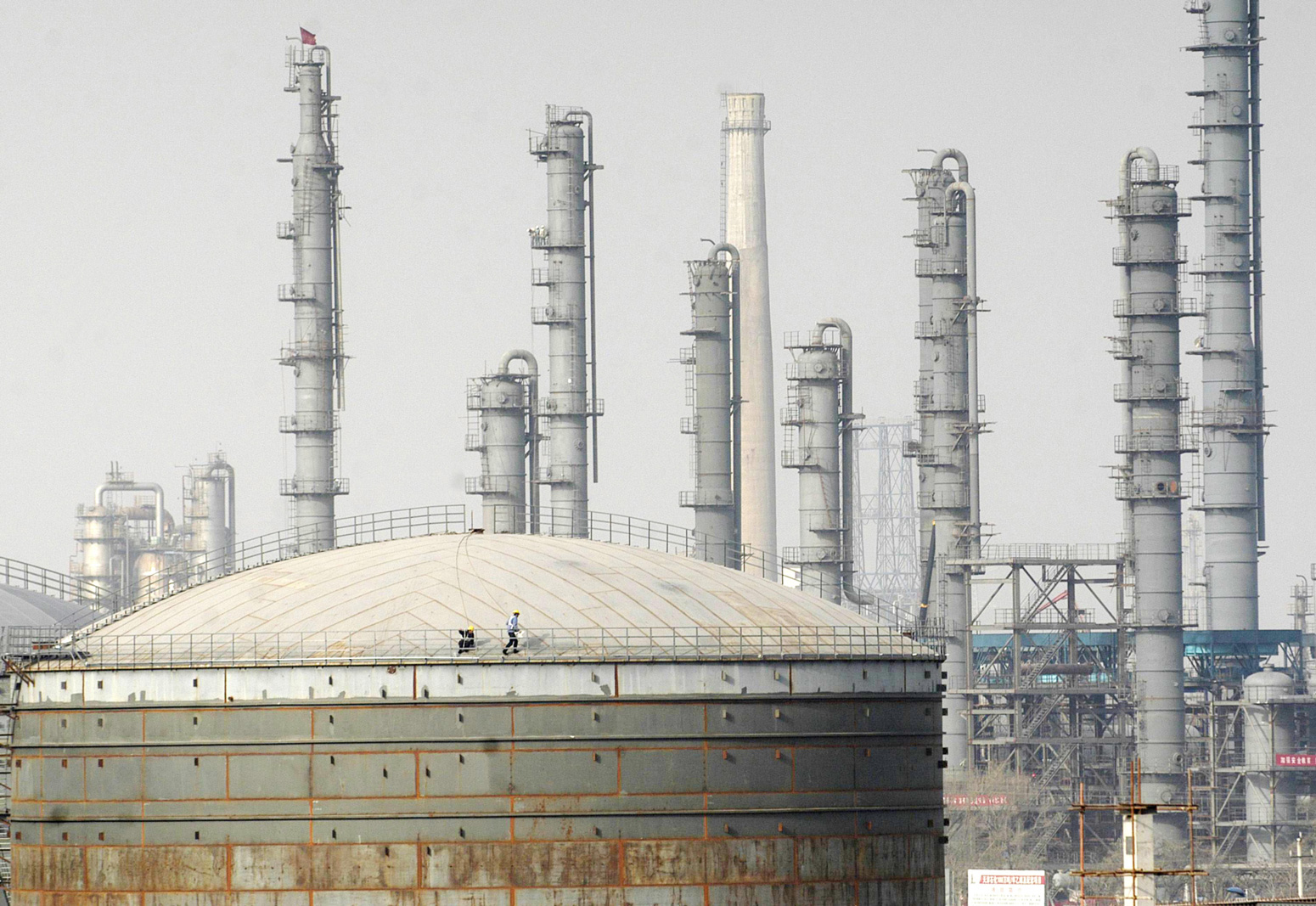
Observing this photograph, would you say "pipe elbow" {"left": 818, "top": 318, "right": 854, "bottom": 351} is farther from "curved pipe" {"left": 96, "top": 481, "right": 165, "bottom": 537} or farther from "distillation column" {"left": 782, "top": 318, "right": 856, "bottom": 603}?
"curved pipe" {"left": 96, "top": 481, "right": 165, "bottom": 537}

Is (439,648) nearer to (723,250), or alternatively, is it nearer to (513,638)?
(513,638)

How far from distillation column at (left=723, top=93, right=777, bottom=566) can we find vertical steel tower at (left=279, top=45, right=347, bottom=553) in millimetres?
38142

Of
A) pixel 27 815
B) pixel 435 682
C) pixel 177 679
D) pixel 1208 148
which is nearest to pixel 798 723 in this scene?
pixel 435 682

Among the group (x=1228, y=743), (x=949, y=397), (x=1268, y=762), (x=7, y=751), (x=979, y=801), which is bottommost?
(x=979, y=801)

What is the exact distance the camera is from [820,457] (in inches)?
3792

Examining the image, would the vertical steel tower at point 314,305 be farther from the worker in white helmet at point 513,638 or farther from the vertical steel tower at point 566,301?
the worker in white helmet at point 513,638

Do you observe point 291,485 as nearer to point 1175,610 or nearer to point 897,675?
point 1175,610

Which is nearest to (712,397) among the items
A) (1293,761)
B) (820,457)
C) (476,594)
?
(820,457)

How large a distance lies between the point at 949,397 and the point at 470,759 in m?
51.5

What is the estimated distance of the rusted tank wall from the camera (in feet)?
148

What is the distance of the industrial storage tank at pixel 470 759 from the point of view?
45312 mm

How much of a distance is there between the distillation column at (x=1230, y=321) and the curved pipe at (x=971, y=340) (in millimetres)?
15632

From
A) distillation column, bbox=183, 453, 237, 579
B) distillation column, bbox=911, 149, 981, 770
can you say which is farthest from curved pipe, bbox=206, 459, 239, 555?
distillation column, bbox=911, 149, 981, 770

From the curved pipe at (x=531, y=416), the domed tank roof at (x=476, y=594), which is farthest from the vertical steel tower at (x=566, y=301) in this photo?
the domed tank roof at (x=476, y=594)
